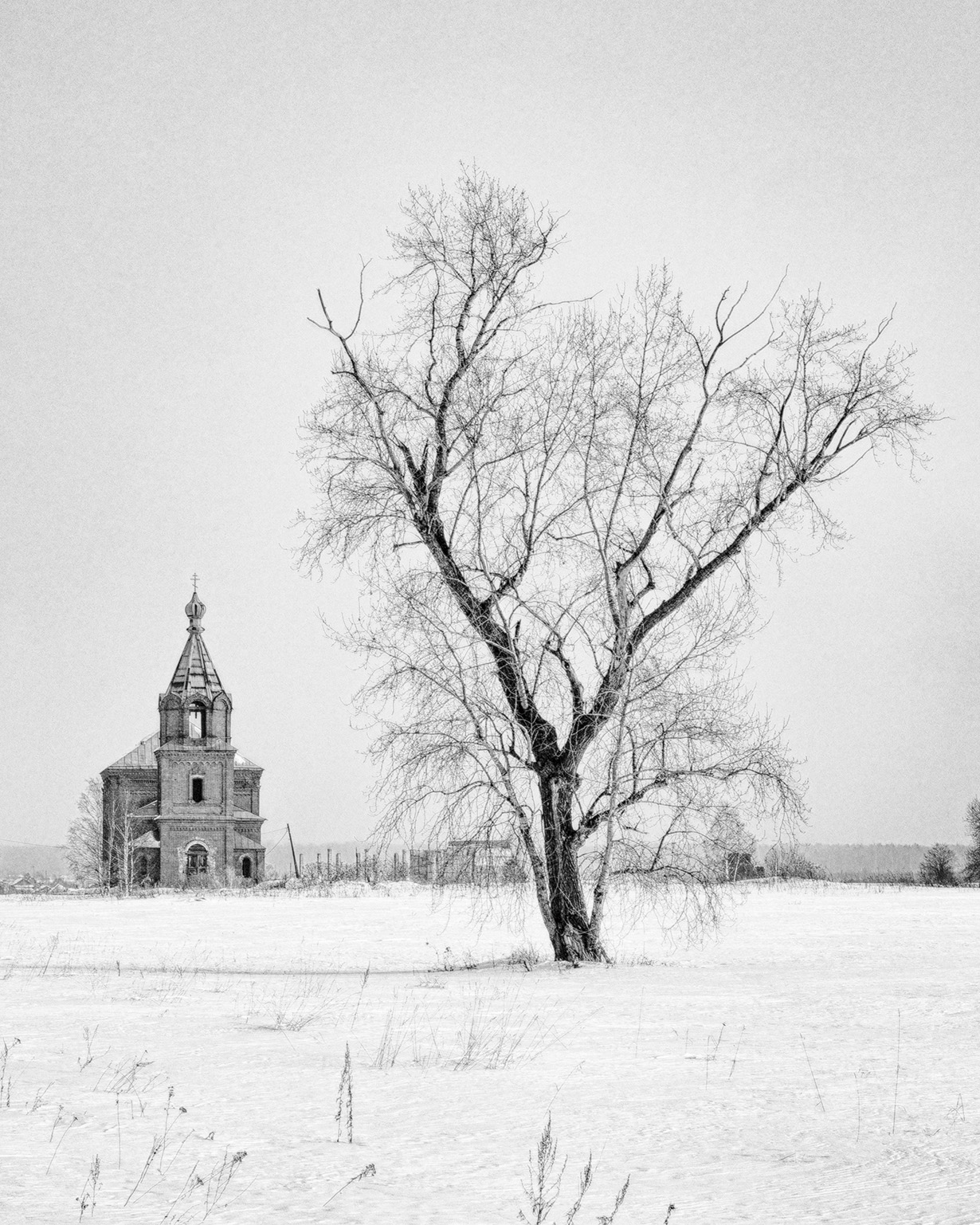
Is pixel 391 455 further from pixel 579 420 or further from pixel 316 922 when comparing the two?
pixel 316 922

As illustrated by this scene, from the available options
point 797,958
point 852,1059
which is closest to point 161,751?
point 797,958

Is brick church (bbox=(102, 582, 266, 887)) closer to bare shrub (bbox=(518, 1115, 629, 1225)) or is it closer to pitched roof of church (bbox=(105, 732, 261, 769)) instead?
pitched roof of church (bbox=(105, 732, 261, 769))

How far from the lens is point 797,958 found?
773 inches

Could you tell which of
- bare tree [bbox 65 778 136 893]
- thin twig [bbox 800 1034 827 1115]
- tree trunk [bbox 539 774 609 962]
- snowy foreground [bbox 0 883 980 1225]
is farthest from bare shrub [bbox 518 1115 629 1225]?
bare tree [bbox 65 778 136 893]

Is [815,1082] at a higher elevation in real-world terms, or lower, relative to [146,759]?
lower

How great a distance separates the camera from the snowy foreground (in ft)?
15.9

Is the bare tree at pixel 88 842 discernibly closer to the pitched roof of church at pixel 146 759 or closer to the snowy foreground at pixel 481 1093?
the pitched roof of church at pixel 146 759

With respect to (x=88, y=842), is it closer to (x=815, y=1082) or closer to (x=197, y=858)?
(x=197, y=858)

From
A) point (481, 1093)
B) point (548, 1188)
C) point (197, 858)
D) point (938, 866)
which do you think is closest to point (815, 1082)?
point (481, 1093)

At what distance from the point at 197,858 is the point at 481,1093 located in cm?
6809

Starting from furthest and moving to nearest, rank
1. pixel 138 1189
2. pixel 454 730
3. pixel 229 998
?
pixel 454 730, pixel 229 998, pixel 138 1189

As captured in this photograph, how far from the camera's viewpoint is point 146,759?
76312 millimetres

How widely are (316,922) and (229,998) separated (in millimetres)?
19503

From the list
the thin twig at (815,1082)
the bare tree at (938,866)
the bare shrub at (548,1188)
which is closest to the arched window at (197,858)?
the bare tree at (938,866)
